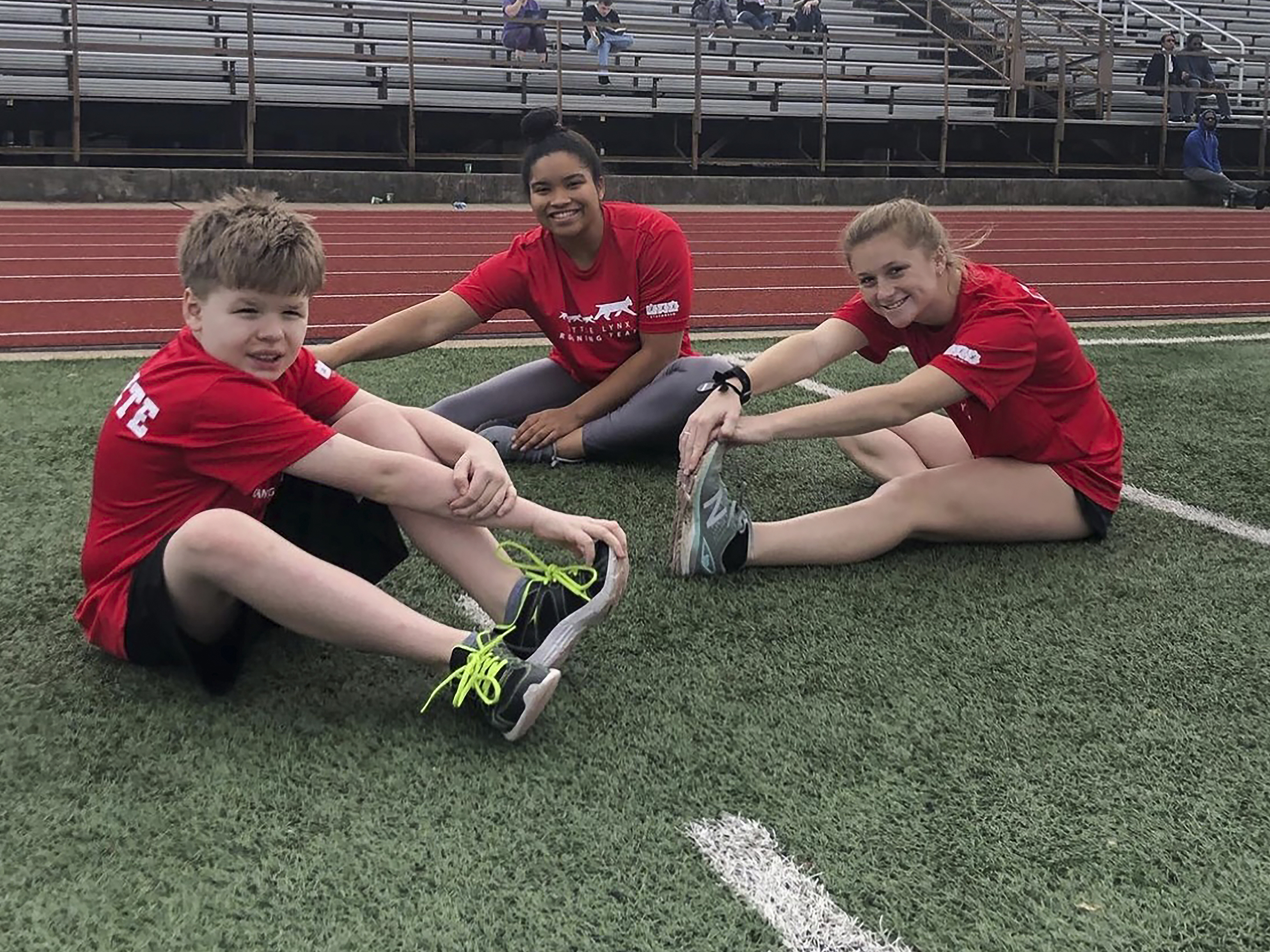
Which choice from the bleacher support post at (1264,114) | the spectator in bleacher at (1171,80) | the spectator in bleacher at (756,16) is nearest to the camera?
the spectator in bleacher at (1171,80)

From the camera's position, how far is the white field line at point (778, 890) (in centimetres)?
161

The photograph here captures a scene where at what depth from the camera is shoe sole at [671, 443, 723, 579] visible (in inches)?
115

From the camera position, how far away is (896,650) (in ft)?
8.32

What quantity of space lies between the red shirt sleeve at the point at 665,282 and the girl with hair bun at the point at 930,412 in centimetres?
64

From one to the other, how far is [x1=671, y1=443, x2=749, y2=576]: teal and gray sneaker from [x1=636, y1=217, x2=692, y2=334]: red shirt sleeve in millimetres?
1068

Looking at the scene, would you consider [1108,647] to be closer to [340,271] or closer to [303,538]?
[303,538]

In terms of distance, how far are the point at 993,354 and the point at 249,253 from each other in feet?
5.62

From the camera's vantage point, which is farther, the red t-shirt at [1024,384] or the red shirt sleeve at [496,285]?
the red shirt sleeve at [496,285]

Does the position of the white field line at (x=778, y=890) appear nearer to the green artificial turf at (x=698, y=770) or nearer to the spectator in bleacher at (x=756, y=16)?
the green artificial turf at (x=698, y=770)

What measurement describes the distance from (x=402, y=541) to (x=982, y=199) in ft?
53.8

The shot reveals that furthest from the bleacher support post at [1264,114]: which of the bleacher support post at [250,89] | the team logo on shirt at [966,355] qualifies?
the team logo on shirt at [966,355]

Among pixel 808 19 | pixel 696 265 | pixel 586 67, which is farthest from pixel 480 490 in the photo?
pixel 808 19

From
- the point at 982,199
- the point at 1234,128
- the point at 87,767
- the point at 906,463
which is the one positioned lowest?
the point at 87,767

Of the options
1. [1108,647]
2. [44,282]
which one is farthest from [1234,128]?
[1108,647]
